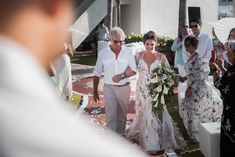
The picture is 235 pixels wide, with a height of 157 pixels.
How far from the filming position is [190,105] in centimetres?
711

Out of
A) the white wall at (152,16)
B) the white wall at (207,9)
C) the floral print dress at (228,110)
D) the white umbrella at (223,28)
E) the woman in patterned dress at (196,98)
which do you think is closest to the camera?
the floral print dress at (228,110)

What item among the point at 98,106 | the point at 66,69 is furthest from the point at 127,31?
the point at 66,69

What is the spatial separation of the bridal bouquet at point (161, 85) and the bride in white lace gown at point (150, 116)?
3.8 inches

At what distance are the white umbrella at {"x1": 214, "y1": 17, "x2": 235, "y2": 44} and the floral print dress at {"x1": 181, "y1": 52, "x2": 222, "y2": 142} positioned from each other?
6.39 ft

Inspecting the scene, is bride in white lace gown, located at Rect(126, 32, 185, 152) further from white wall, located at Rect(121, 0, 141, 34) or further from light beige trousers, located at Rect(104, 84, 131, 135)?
white wall, located at Rect(121, 0, 141, 34)

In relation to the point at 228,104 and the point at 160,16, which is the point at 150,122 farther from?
the point at 160,16

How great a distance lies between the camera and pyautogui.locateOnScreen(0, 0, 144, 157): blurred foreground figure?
0.78 meters

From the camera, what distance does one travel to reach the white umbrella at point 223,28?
878 cm

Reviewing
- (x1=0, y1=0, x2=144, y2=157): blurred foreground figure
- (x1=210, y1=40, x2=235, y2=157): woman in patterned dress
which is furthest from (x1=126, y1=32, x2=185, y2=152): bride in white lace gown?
(x1=0, y1=0, x2=144, y2=157): blurred foreground figure

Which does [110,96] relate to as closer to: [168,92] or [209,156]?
[168,92]

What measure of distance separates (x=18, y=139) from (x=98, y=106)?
8794 millimetres

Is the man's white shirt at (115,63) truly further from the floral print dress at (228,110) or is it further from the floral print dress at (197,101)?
the floral print dress at (228,110)

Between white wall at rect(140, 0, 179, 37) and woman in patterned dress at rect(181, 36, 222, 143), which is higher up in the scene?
white wall at rect(140, 0, 179, 37)

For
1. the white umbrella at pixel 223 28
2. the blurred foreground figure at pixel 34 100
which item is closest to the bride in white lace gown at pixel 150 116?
the white umbrella at pixel 223 28
